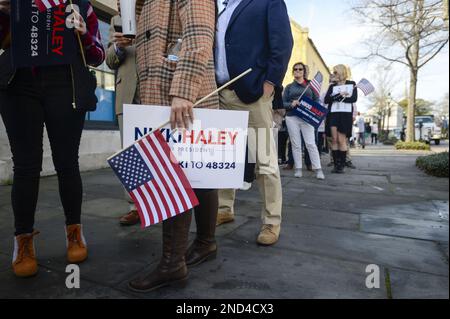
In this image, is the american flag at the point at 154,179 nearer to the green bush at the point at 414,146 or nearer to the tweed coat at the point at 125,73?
the tweed coat at the point at 125,73

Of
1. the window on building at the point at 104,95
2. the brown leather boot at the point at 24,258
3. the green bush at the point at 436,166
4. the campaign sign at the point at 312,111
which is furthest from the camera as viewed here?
the window on building at the point at 104,95

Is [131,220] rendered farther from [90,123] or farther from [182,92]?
[90,123]

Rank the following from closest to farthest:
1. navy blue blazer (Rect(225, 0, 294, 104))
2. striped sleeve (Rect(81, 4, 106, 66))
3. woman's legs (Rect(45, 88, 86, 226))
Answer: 1. woman's legs (Rect(45, 88, 86, 226))
2. striped sleeve (Rect(81, 4, 106, 66))
3. navy blue blazer (Rect(225, 0, 294, 104))

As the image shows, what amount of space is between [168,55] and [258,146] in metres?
1.14

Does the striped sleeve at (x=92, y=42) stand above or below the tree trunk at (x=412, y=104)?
below

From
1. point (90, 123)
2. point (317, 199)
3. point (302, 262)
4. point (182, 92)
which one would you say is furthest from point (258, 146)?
point (90, 123)

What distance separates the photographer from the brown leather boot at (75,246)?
7.52ft

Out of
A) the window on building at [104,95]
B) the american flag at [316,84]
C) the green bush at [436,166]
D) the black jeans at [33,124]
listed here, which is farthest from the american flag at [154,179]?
the green bush at [436,166]

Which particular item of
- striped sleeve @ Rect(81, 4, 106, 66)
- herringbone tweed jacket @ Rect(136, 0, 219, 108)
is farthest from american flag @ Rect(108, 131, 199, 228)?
striped sleeve @ Rect(81, 4, 106, 66)

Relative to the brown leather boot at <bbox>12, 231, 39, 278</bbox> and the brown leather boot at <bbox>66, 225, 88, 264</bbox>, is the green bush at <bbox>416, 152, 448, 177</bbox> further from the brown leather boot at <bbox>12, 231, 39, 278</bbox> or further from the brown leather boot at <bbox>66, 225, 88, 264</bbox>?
the brown leather boot at <bbox>12, 231, 39, 278</bbox>

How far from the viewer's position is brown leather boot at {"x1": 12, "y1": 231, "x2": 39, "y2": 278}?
2086 mm

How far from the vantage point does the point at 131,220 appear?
3.14m

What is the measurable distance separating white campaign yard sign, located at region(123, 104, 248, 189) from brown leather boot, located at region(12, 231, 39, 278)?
2.91 feet

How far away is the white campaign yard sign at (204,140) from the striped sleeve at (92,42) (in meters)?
0.73
